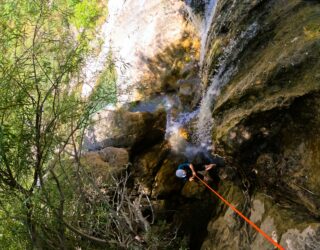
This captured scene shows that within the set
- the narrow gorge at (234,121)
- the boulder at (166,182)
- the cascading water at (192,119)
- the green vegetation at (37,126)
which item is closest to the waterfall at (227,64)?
the narrow gorge at (234,121)

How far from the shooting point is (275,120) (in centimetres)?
438

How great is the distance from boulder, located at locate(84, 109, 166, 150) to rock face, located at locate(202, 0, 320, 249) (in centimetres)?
333

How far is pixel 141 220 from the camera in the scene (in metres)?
5.70

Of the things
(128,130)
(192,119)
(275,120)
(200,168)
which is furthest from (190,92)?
(275,120)

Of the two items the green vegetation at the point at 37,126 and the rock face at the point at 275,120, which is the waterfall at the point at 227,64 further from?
the green vegetation at the point at 37,126

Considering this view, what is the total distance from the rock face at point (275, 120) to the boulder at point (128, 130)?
131 inches

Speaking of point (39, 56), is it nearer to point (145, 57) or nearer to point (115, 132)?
point (115, 132)

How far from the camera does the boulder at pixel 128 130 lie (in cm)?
875

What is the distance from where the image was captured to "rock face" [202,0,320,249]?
405cm

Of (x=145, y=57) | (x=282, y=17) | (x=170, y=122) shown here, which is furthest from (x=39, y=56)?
(x=145, y=57)

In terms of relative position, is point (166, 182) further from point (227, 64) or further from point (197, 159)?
point (227, 64)

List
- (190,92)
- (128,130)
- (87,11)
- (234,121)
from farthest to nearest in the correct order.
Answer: (87,11), (190,92), (128,130), (234,121)

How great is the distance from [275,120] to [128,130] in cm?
489

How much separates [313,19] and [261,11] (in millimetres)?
1173
